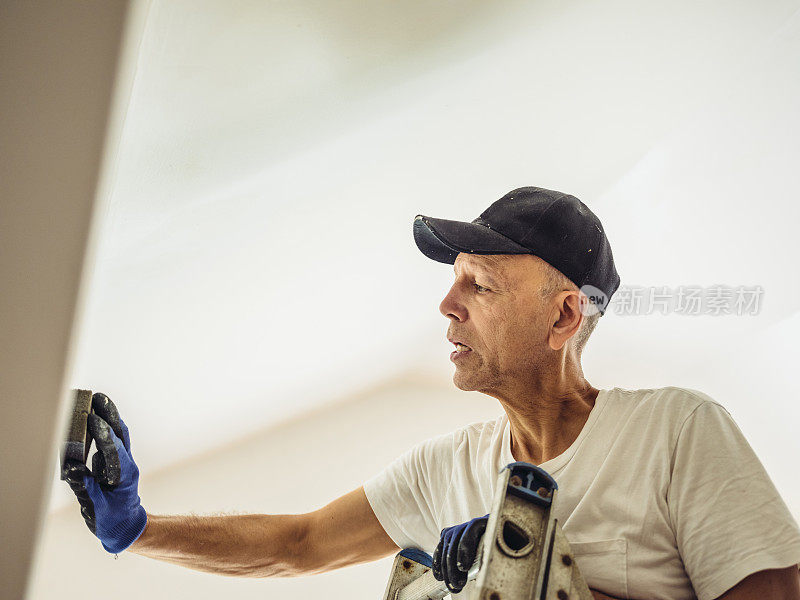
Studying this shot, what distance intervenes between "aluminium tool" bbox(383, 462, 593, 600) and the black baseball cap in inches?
19.2

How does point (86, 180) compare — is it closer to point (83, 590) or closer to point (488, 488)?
point (488, 488)

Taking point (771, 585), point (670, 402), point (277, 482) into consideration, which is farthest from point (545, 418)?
point (277, 482)

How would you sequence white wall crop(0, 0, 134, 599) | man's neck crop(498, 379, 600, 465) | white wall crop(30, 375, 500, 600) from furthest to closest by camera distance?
white wall crop(30, 375, 500, 600) → man's neck crop(498, 379, 600, 465) → white wall crop(0, 0, 134, 599)

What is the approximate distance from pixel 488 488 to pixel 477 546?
0.82 feet

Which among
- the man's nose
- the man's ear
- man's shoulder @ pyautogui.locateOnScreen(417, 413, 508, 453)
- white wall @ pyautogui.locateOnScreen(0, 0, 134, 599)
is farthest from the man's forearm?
white wall @ pyautogui.locateOnScreen(0, 0, 134, 599)

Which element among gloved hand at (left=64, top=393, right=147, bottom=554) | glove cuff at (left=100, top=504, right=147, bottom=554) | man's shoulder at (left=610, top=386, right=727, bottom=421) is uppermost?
man's shoulder at (left=610, top=386, right=727, bottom=421)

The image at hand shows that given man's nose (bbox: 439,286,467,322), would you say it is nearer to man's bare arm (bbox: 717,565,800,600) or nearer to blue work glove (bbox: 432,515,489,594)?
blue work glove (bbox: 432,515,489,594)

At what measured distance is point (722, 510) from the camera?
1.11 m

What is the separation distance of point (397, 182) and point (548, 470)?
2.54 ft

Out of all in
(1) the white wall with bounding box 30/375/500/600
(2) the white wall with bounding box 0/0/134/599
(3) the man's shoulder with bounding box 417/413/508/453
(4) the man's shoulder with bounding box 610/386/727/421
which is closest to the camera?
(2) the white wall with bounding box 0/0/134/599

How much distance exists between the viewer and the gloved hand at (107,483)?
1.14 meters

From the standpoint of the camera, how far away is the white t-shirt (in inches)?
42.5

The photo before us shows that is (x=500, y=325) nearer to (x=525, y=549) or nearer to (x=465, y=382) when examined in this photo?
(x=465, y=382)

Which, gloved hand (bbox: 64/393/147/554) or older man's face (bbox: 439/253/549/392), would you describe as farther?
older man's face (bbox: 439/253/549/392)
